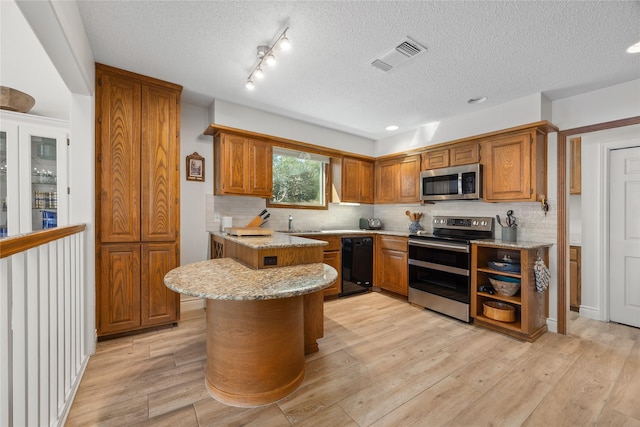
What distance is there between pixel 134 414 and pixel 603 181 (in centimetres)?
A: 497

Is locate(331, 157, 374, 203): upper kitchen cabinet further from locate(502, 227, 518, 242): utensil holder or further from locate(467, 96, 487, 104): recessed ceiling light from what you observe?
locate(502, 227, 518, 242): utensil holder

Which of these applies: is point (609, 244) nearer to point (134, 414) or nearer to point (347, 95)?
point (347, 95)

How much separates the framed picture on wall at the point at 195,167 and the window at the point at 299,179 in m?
1.02

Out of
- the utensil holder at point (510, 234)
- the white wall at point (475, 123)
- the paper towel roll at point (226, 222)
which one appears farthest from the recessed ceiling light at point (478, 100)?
the paper towel roll at point (226, 222)

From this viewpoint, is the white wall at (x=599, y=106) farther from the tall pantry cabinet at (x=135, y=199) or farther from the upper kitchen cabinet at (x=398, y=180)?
the tall pantry cabinet at (x=135, y=199)

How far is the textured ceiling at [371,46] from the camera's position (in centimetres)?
181

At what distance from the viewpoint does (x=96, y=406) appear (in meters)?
1.71

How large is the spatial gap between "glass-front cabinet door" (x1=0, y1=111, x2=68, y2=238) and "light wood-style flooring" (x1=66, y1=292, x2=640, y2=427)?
4.57ft

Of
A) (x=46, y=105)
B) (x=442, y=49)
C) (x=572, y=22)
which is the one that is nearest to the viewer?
(x=572, y=22)

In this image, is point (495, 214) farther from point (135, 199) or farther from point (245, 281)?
point (135, 199)

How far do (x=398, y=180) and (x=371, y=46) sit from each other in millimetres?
2559

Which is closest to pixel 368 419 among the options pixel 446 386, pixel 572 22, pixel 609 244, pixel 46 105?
pixel 446 386

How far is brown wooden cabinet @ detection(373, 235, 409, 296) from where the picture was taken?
3.83m

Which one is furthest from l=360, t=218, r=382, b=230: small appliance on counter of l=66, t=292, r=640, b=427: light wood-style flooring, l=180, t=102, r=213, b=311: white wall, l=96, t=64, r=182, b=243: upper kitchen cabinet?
l=96, t=64, r=182, b=243: upper kitchen cabinet
